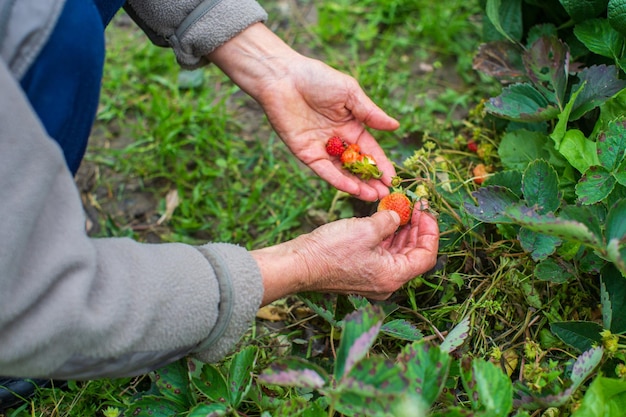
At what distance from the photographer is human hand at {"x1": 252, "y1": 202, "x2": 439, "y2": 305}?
1.42 m

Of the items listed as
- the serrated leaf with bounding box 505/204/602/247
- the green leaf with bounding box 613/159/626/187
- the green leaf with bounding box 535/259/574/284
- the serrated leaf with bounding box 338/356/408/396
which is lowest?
the green leaf with bounding box 535/259/574/284

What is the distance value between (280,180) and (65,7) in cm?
116

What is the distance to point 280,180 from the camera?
230 centimetres

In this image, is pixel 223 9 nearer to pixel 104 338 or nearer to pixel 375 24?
pixel 104 338

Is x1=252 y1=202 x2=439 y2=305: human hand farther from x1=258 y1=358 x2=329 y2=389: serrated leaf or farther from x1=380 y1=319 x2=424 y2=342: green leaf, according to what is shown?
x1=258 y1=358 x2=329 y2=389: serrated leaf

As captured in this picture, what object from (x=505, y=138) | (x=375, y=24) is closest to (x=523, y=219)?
(x=505, y=138)

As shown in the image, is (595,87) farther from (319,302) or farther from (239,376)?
(239,376)

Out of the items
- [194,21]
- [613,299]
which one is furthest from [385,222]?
[194,21]

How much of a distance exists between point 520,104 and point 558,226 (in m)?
0.69

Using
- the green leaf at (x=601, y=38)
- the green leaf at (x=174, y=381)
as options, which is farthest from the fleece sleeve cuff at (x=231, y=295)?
the green leaf at (x=601, y=38)

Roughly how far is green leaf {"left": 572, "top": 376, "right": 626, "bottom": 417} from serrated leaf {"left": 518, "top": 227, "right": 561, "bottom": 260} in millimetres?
308

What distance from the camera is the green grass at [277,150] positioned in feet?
5.47

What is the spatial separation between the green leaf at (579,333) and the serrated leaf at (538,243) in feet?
0.56

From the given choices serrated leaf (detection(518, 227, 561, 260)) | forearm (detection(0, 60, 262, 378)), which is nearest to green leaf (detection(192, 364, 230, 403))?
forearm (detection(0, 60, 262, 378))
